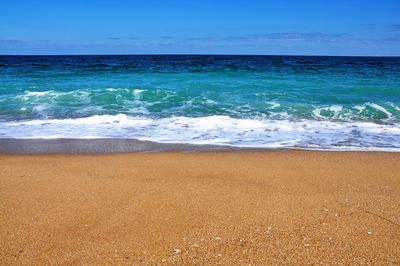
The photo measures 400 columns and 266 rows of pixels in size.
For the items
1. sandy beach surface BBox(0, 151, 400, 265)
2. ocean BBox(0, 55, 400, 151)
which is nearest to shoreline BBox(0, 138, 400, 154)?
ocean BBox(0, 55, 400, 151)

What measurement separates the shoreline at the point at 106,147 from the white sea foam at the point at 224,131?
0.23 meters

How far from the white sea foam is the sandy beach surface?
55.0 inches

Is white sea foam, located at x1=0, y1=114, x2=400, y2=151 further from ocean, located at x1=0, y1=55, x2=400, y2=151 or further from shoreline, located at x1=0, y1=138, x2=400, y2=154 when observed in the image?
shoreline, located at x1=0, y1=138, x2=400, y2=154

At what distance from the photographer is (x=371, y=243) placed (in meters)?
2.87

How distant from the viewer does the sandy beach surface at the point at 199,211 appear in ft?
8.99

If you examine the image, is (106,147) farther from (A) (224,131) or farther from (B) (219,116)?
(B) (219,116)

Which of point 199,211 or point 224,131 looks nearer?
point 199,211

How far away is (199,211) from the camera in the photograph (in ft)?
11.3

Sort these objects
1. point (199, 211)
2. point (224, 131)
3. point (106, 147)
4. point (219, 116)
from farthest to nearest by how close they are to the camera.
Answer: point (219, 116), point (224, 131), point (106, 147), point (199, 211)

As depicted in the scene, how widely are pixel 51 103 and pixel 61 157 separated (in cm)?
699

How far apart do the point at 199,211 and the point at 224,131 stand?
14.2 ft

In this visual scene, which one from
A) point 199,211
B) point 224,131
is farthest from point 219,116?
point 199,211

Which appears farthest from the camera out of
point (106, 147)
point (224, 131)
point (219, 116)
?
point (219, 116)

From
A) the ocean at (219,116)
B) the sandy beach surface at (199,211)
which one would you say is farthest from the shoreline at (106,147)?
the sandy beach surface at (199,211)
